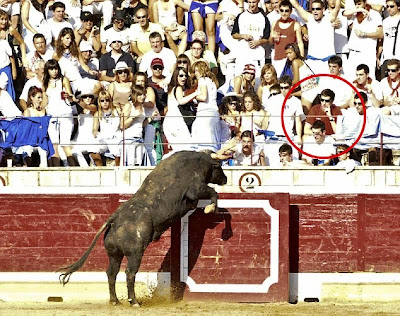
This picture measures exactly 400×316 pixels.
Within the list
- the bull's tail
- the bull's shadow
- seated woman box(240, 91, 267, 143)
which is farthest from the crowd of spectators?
the bull's tail

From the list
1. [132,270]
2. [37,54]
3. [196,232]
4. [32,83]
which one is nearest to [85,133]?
[32,83]

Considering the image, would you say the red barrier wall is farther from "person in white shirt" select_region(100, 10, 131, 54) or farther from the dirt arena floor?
"person in white shirt" select_region(100, 10, 131, 54)

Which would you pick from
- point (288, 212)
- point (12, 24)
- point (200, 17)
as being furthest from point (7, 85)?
point (288, 212)

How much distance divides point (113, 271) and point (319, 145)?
10.5ft

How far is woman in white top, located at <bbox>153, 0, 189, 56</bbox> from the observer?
63.5 feet

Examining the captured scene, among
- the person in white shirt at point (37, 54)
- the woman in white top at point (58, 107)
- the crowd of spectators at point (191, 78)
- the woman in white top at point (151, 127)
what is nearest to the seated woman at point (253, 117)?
the crowd of spectators at point (191, 78)

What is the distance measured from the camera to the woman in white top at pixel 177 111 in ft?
58.7

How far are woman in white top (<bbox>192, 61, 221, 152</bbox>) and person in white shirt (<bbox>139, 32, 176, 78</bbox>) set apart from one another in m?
0.93

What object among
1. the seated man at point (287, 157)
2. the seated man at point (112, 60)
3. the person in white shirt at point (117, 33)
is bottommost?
the seated man at point (287, 157)

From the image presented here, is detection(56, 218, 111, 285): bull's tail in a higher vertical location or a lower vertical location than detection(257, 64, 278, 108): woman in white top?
lower

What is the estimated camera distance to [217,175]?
670 inches

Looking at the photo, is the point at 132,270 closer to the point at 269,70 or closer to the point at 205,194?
the point at 205,194

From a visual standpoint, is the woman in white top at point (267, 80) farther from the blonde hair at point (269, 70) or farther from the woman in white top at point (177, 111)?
the woman in white top at point (177, 111)

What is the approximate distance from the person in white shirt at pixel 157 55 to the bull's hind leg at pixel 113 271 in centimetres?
345
